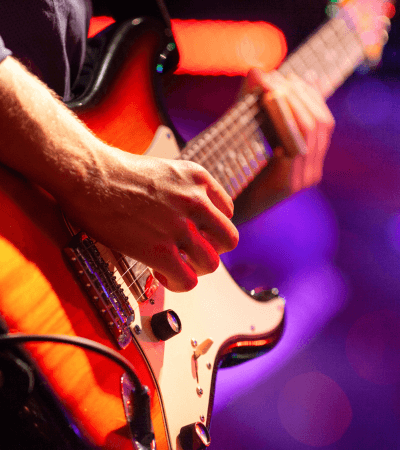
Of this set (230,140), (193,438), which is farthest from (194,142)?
(193,438)

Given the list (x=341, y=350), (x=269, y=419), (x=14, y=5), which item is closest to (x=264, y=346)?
(x=269, y=419)

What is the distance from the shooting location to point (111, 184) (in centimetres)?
42

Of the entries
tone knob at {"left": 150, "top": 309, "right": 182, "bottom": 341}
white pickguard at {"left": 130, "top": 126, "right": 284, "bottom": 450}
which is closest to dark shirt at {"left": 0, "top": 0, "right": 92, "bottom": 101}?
white pickguard at {"left": 130, "top": 126, "right": 284, "bottom": 450}

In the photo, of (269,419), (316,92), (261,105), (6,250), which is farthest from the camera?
(269,419)

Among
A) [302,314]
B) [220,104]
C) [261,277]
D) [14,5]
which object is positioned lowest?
[302,314]

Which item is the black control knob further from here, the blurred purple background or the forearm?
the blurred purple background

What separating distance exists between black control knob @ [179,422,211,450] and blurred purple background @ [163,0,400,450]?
59 centimetres

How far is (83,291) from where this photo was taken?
415 millimetres

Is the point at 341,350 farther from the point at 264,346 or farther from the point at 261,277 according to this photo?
the point at 264,346

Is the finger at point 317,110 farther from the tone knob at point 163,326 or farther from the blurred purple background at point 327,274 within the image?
the tone knob at point 163,326

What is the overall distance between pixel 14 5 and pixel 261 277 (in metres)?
1.07

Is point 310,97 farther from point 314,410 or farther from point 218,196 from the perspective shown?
point 314,410

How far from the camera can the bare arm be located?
39 cm

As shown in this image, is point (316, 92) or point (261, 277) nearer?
point (316, 92)
